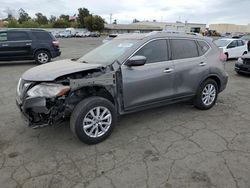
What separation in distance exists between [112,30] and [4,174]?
288 feet

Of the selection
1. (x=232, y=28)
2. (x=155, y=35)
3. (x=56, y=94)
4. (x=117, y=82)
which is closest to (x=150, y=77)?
(x=117, y=82)

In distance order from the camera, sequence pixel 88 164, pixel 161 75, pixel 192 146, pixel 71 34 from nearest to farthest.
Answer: pixel 88 164 < pixel 192 146 < pixel 161 75 < pixel 71 34

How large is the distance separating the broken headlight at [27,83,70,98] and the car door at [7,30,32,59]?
28.9ft

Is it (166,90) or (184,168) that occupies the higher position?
(166,90)

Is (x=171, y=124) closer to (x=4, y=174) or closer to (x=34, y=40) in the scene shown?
(x=4, y=174)

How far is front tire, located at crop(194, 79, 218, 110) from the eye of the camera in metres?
5.15

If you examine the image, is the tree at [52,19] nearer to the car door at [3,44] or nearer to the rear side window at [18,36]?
the rear side window at [18,36]

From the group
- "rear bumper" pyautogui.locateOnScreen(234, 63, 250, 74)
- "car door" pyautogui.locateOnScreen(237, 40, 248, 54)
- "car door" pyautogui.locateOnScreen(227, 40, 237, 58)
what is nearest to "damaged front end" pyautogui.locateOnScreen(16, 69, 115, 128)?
"rear bumper" pyautogui.locateOnScreen(234, 63, 250, 74)

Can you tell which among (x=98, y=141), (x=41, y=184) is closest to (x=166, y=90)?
(x=98, y=141)

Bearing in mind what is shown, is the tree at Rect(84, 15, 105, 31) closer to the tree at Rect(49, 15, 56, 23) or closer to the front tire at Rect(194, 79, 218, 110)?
the tree at Rect(49, 15, 56, 23)

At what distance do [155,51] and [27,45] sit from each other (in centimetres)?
896

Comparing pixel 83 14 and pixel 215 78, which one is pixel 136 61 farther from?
pixel 83 14

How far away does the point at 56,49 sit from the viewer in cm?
1239

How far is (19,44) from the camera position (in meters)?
11.3
